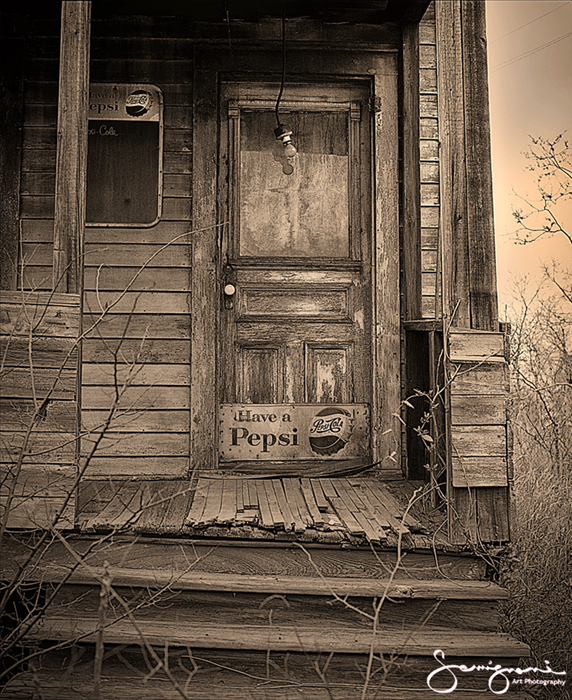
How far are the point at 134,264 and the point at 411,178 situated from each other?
176cm

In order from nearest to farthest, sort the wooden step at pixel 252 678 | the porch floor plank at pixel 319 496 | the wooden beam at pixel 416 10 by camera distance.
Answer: the wooden step at pixel 252 678, the porch floor plank at pixel 319 496, the wooden beam at pixel 416 10

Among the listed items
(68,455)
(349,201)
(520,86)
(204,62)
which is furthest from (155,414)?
(520,86)

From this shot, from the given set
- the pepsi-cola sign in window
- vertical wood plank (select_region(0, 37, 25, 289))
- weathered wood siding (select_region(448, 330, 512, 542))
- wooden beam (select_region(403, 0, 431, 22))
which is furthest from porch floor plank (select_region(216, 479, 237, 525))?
wooden beam (select_region(403, 0, 431, 22))

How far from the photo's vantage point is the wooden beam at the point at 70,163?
279 cm

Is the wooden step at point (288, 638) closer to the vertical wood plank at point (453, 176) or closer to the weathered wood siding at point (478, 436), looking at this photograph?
the weathered wood siding at point (478, 436)

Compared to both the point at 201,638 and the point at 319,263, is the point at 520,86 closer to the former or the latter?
the point at 319,263

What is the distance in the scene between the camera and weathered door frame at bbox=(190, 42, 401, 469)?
387 cm

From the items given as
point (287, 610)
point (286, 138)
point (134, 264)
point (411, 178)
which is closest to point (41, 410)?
point (287, 610)

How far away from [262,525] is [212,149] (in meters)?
2.34

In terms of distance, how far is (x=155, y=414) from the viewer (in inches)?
152

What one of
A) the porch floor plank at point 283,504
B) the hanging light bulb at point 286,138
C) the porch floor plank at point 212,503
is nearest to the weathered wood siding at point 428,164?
the hanging light bulb at point 286,138

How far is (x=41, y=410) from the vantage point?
269cm

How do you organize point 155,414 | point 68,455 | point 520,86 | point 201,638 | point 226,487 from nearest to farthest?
point 201,638, point 68,455, point 226,487, point 155,414, point 520,86

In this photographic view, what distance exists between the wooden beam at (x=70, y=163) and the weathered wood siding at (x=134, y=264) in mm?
1009
